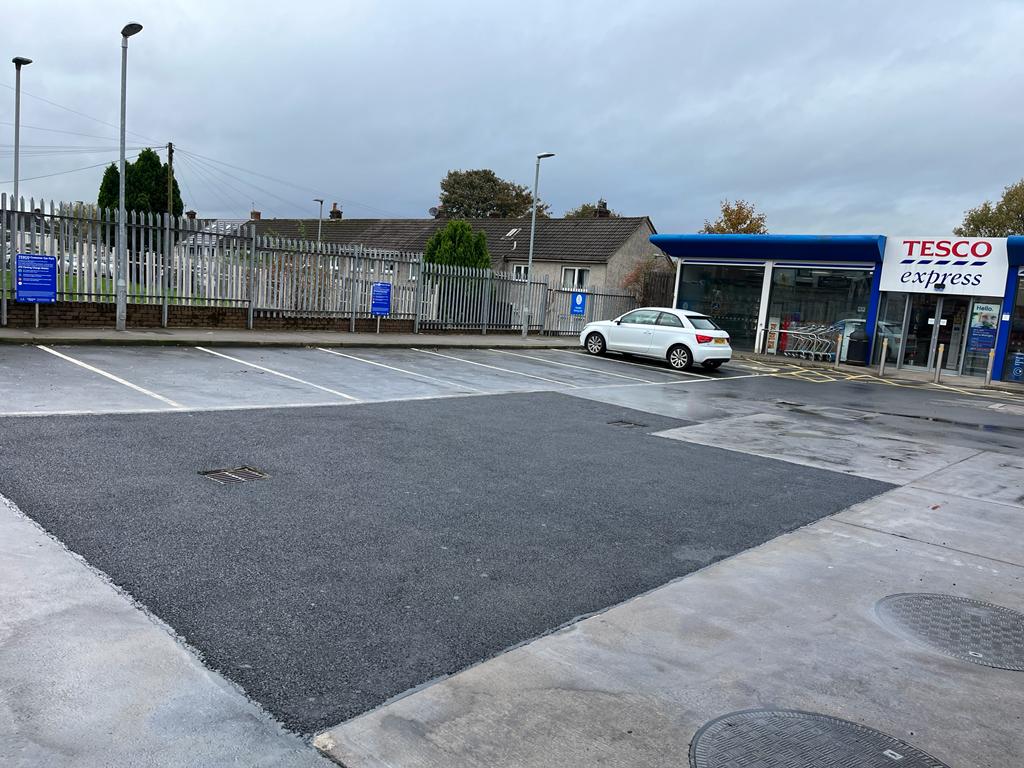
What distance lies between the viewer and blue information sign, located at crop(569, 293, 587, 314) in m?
28.8

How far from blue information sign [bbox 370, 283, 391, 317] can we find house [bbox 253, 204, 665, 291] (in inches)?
546

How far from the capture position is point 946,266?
24453 millimetres

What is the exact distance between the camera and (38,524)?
16.2 feet

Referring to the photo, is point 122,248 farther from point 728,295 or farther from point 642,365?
point 728,295

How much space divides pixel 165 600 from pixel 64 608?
0.47m

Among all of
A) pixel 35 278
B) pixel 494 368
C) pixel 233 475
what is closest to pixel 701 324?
pixel 494 368

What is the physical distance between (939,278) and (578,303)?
12106mm

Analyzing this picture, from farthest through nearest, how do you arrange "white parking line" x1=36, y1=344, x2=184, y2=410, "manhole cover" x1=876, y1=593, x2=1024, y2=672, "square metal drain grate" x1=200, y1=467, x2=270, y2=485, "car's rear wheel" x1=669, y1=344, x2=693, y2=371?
"car's rear wheel" x1=669, y1=344, x2=693, y2=371, "white parking line" x1=36, y1=344, x2=184, y2=410, "square metal drain grate" x1=200, y1=467, x2=270, y2=485, "manhole cover" x1=876, y1=593, x2=1024, y2=672

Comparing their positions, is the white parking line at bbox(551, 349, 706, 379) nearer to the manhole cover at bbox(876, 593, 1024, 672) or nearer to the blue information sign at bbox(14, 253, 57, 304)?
the blue information sign at bbox(14, 253, 57, 304)

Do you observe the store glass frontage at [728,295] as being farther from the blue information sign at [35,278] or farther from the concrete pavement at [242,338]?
the blue information sign at [35,278]

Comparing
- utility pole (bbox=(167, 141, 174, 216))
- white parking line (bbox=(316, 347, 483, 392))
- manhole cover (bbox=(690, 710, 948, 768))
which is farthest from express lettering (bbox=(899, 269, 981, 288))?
utility pole (bbox=(167, 141, 174, 216))

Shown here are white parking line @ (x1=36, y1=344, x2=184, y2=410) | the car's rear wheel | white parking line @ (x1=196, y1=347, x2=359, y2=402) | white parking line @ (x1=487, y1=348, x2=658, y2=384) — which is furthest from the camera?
the car's rear wheel

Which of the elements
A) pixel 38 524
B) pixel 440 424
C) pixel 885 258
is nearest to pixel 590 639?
pixel 38 524

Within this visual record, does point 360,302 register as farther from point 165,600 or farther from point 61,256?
point 165,600
